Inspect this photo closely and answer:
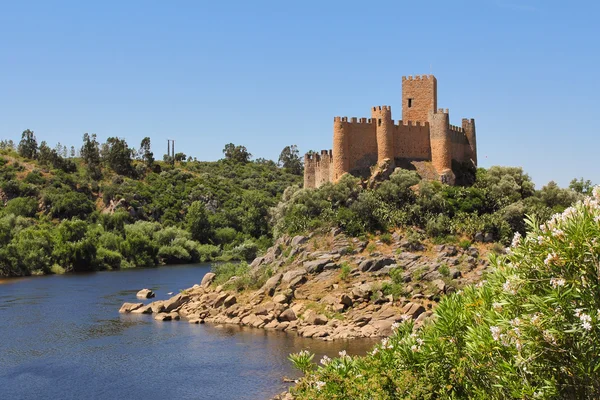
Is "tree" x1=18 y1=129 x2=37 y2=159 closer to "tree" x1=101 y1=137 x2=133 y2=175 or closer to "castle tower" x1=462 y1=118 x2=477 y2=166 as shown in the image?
"tree" x1=101 y1=137 x2=133 y2=175

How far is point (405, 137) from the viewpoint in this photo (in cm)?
4144

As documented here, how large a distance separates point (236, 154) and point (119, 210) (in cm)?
4848

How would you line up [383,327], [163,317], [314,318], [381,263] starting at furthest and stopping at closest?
[163,317] → [381,263] → [314,318] → [383,327]

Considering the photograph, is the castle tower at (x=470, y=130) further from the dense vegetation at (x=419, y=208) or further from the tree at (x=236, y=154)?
the tree at (x=236, y=154)

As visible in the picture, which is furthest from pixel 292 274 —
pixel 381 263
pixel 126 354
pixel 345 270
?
pixel 126 354

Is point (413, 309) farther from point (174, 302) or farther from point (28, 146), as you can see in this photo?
point (28, 146)

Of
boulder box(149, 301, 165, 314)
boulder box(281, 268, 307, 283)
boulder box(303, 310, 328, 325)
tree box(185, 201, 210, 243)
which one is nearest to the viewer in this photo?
boulder box(303, 310, 328, 325)

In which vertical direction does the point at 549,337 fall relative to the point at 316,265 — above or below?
above

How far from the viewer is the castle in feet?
135

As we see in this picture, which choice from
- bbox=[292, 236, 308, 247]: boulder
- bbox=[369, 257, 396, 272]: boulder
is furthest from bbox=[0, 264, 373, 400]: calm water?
bbox=[292, 236, 308, 247]: boulder

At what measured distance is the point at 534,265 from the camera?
11.1 meters

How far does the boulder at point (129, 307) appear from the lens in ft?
131

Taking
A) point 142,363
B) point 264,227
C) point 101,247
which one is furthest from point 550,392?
point 264,227

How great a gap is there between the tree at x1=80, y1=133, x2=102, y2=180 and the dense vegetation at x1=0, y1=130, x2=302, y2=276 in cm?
13
